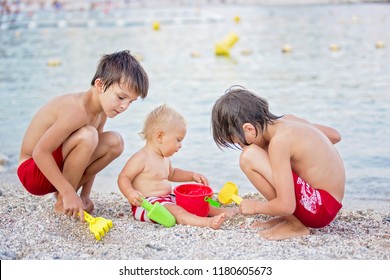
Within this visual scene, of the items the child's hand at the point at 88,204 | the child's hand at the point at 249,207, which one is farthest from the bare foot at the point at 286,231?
the child's hand at the point at 88,204

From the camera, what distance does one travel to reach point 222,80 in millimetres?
7953

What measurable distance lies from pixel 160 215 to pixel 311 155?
75 cm

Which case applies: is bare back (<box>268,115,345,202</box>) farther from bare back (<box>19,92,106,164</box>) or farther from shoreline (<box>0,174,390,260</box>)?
bare back (<box>19,92,106,164</box>)

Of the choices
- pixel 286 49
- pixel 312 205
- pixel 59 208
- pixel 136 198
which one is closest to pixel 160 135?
pixel 136 198

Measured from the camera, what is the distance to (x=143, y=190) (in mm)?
2961

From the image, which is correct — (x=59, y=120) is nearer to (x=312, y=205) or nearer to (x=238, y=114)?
(x=238, y=114)

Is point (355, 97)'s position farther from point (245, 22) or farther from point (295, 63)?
point (245, 22)

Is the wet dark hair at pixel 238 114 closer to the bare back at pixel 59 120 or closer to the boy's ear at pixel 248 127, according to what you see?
the boy's ear at pixel 248 127

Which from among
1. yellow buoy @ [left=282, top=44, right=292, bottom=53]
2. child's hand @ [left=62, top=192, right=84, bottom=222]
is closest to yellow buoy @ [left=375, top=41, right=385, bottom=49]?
yellow buoy @ [left=282, top=44, right=292, bottom=53]

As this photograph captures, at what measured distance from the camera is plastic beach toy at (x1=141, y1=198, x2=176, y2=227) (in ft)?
8.87

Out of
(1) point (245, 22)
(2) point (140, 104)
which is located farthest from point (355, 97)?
(1) point (245, 22)

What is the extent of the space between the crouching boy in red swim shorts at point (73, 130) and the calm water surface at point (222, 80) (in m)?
1.00

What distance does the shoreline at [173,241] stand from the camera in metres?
2.27

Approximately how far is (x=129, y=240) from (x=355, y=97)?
440cm
